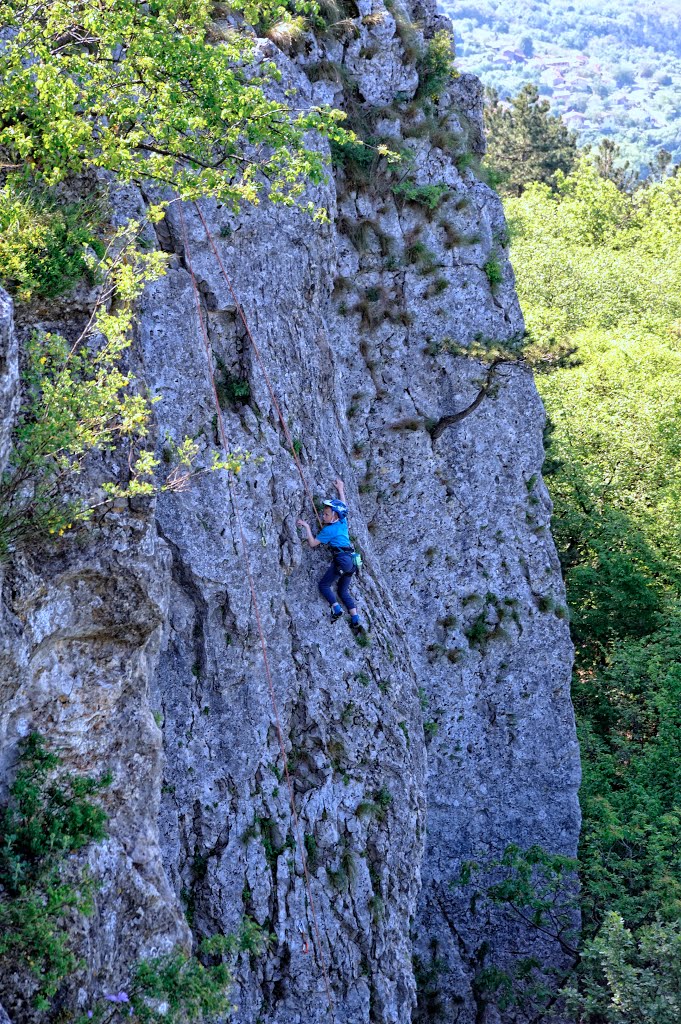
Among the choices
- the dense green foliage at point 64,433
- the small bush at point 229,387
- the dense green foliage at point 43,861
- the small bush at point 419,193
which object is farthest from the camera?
the small bush at point 419,193

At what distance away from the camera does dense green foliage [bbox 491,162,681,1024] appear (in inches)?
638

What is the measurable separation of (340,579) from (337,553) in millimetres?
400

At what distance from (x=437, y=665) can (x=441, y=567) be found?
1727mm

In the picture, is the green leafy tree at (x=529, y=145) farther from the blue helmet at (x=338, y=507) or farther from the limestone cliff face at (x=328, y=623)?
the blue helmet at (x=338, y=507)

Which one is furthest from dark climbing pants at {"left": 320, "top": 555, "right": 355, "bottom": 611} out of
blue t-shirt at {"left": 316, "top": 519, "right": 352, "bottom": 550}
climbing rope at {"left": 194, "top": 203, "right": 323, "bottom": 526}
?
climbing rope at {"left": 194, "top": 203, "right": 323, "bottom": 526}

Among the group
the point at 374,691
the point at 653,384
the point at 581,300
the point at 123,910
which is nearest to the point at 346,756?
the point at 374,691

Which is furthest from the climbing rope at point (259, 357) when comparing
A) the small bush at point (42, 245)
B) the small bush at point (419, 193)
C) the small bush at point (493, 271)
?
the small bush at point (493, 271)

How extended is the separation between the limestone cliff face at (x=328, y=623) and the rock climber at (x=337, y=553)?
229 mm

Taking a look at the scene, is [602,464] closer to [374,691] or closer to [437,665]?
[437,665]

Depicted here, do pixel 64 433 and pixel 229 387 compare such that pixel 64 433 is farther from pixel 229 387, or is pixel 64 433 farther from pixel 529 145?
pixel 529 145

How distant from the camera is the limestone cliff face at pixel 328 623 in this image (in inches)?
351

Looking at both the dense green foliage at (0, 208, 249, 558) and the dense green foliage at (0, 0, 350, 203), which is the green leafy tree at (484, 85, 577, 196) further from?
the dense green foliage at (0, 208, 249, 558)

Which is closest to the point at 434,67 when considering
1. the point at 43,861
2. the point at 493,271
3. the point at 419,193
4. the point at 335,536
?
the point at 419,193

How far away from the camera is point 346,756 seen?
12.8 m
